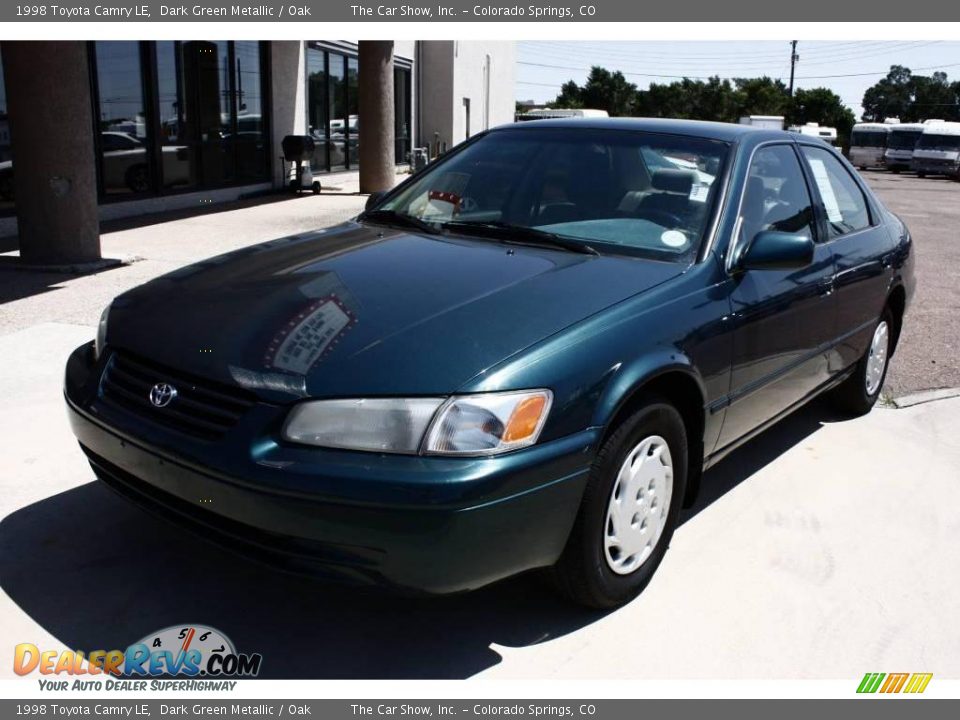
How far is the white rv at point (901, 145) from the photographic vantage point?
138 ft

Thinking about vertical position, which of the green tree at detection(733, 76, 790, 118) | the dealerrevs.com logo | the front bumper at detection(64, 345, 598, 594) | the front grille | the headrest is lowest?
the dealerrevs.com logo

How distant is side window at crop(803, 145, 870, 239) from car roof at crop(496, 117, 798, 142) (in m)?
0.32

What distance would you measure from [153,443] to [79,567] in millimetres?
824

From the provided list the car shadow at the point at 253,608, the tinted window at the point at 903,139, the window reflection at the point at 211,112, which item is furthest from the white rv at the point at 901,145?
the car shadow at the point at 253,608

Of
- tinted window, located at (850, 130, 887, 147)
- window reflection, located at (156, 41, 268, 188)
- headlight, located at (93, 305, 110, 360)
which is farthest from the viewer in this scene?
tinted window, located at (850, 130, 887, 147)

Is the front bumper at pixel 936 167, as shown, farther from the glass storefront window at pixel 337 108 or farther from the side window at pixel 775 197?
the side window at pixel 775 197

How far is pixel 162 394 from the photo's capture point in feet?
9.19

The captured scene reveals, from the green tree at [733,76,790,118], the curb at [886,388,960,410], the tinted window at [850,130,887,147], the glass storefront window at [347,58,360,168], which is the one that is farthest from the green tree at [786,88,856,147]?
the curb at [886,388,960,410]

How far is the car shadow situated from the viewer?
281 centimetres

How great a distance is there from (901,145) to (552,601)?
45212 mm

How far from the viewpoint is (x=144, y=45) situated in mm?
12773

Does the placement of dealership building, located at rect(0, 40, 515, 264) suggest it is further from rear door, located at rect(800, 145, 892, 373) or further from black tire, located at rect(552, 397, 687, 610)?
black tire, located at rect(552, 397, 687, 610)

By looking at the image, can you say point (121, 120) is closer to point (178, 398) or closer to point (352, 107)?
point (352, 107)

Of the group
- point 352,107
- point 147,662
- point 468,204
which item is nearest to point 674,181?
point 468,204
